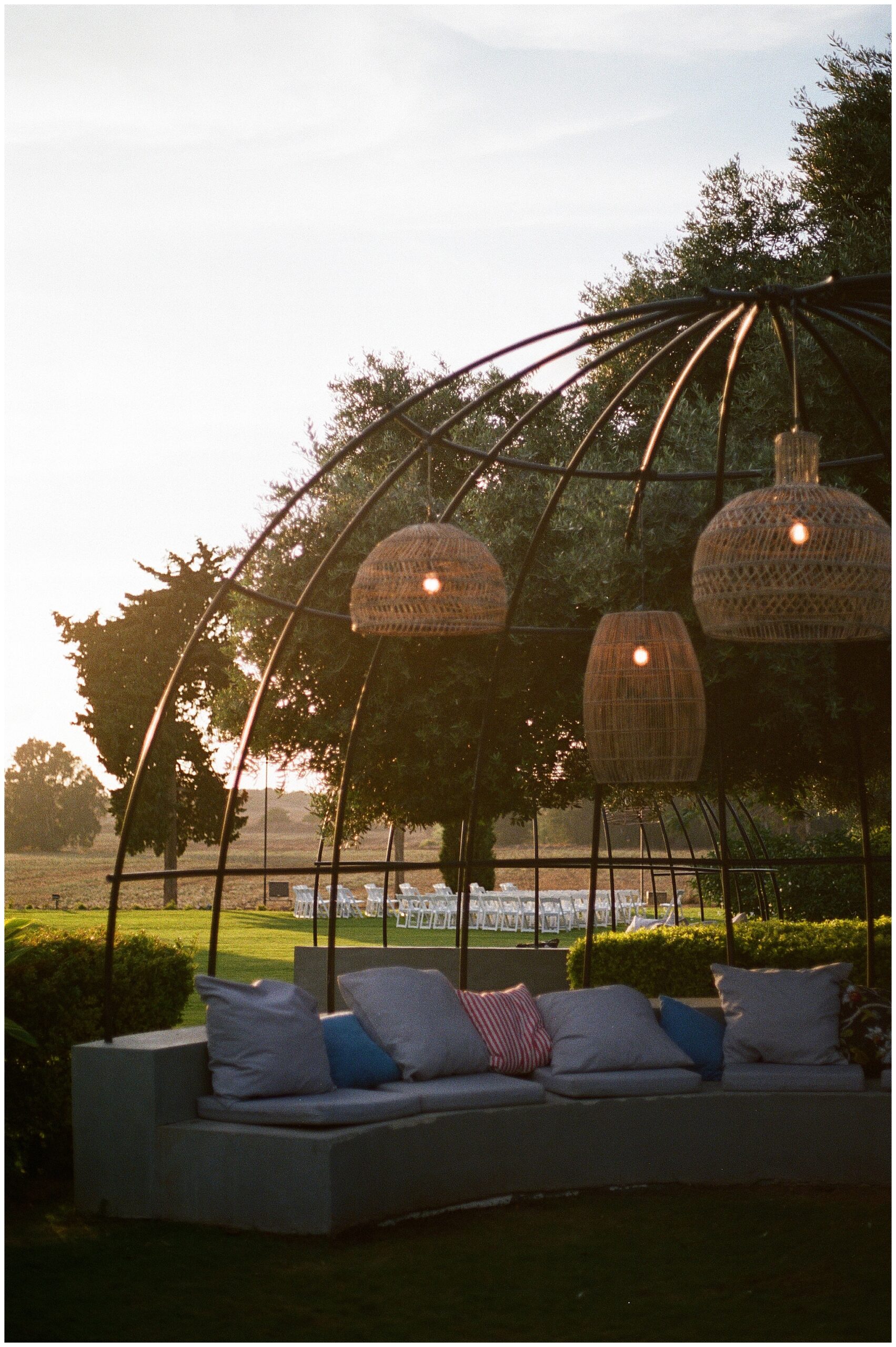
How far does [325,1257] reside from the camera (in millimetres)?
4789

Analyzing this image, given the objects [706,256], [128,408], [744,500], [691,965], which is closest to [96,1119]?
[744,500]

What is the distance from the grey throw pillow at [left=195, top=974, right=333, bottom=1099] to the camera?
539cm

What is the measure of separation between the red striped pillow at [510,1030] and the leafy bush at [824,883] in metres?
8.12

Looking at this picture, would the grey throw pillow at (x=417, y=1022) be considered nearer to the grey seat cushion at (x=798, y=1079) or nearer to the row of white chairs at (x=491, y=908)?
the grey seat cushion at (x=798, y=1079)

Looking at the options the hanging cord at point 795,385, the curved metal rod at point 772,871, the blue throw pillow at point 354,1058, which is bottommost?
the blue throw pillow at point 354,1058

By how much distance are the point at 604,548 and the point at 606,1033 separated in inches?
155

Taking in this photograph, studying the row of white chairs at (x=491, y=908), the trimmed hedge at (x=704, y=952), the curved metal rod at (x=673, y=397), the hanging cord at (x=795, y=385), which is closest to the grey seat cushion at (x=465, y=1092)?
the curved metal rod at (x=673, y=397)

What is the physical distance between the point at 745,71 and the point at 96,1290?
256 inches

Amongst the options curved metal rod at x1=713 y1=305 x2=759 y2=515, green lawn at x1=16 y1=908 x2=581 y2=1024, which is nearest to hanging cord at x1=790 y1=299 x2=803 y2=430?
curved metal rod at x1=713 y1=305 x2=759 y2=515

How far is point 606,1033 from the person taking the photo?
6.24 meters

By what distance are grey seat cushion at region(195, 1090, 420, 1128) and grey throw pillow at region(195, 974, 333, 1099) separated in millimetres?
50

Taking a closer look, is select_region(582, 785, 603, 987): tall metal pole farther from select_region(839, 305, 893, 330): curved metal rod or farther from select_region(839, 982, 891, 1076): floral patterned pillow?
select_region(839, 305, 893, 330): curved metal rod

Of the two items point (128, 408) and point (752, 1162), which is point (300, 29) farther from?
point (752, 1162)

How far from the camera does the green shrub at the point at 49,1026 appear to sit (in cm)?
598
